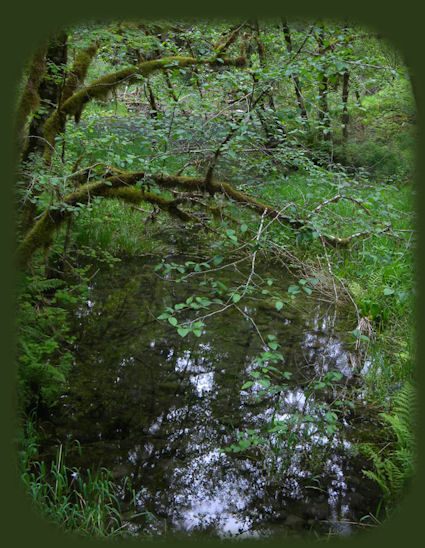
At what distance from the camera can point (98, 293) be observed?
6625mm

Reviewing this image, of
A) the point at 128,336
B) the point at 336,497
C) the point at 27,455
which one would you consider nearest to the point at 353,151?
the point at 128,336

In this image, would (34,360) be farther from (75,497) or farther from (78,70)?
(78,70)

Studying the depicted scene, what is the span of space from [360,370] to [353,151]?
34.4ft

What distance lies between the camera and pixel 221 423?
3.96 metres

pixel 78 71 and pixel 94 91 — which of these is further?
pixel 78 71

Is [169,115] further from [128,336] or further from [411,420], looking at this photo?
[411,420]

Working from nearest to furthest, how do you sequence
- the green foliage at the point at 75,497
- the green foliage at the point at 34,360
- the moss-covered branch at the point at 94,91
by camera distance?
the green foliage at the point at 75,497
the green foliage at the point at 34,360
the moss-covered branch at the point at 94,91

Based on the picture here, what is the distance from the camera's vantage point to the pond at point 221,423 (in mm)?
3021

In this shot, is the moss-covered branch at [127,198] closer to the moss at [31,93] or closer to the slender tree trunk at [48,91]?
the moss at [31,93]

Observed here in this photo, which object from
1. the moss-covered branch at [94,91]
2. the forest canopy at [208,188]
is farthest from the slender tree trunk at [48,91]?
the moss-covered branch at [94,91]

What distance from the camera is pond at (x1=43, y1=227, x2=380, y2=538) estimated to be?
3021 millimetres

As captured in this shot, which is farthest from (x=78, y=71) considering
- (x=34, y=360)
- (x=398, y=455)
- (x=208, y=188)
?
(x=398, y=455)

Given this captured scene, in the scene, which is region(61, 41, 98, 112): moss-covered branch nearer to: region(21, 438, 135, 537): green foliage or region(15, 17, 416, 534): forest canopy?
region(15, 17, 416, 534): forest canopy

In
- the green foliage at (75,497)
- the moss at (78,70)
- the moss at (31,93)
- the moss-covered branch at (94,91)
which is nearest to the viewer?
the green foliage at (75,497)
